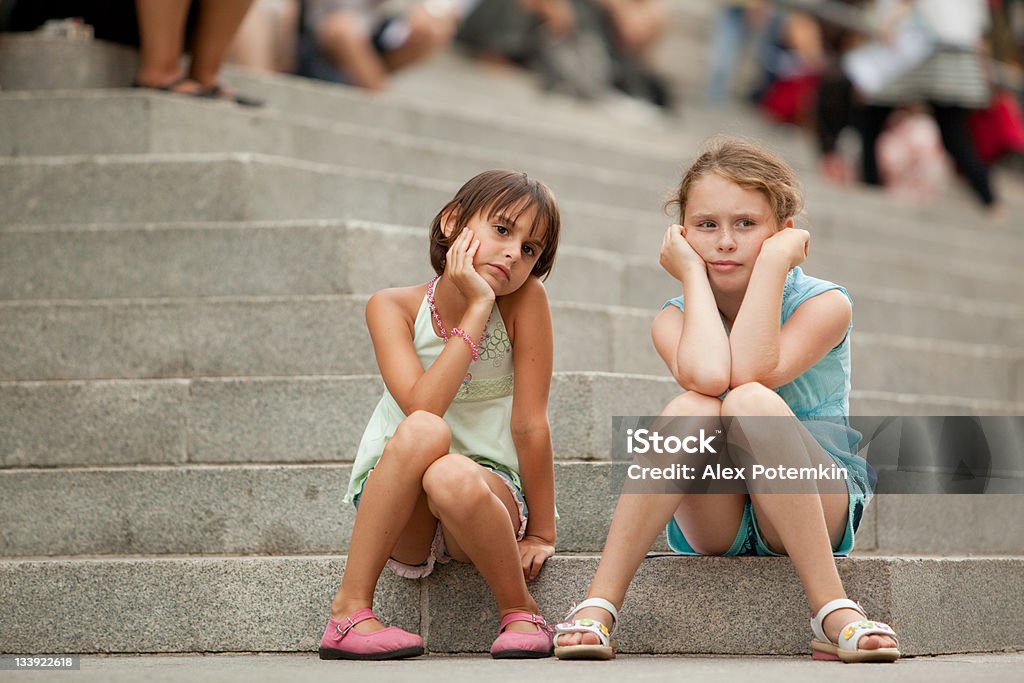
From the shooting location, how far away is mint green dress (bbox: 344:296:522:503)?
12.2ft

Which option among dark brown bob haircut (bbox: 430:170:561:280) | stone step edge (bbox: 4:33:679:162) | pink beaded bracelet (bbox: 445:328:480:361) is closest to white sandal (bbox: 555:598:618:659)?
pink beaded bracelet (bbox: 445:328:480:361)

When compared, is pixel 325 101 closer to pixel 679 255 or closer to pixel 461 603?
pixel 679 255

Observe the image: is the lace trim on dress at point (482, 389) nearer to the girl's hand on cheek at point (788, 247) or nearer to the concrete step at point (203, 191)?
the girl's hand on cheek at point (788, 247)

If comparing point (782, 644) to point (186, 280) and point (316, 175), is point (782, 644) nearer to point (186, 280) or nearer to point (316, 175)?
point (186, 280)

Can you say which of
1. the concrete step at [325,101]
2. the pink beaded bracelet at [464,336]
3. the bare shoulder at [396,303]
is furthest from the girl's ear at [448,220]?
the concrete step at [325,101]

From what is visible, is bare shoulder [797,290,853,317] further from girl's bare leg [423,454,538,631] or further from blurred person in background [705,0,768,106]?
blurred person in background [705,0,768,106]

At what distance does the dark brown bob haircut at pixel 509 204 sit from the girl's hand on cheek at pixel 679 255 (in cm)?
28

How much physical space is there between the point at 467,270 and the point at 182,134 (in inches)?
98.1

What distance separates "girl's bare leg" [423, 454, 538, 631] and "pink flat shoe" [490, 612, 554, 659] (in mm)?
18

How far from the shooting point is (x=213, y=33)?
601 centimetres

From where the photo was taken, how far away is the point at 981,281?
→ 7.87m

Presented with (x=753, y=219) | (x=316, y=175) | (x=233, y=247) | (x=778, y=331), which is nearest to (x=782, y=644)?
(x=778, y=331)

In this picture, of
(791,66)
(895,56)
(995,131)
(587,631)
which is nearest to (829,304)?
(587,631)

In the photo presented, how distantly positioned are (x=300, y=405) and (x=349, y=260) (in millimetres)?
Result: 743
